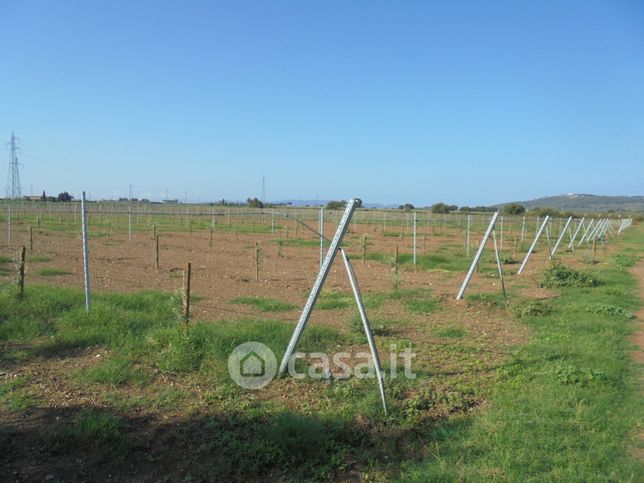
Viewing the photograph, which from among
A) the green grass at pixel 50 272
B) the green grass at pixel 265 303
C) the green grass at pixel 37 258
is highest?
the green grass at pixel 37 258

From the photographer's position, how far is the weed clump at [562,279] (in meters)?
11.1

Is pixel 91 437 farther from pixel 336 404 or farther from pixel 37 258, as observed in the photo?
pixel 37 258

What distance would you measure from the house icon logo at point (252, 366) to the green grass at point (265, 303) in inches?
103

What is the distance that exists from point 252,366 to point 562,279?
9046 mm

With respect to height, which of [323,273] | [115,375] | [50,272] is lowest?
[115,375]

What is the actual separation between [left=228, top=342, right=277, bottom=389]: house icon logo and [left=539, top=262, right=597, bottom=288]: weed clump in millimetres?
8343

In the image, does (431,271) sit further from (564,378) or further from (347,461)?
(347,461)

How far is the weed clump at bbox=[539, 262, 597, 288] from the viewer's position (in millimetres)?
11148

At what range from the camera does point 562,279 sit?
37.1 ft

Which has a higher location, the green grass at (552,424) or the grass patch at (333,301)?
the grass patch at (333,301)

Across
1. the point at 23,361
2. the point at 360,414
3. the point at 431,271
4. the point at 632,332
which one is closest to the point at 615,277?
the point at 431,271

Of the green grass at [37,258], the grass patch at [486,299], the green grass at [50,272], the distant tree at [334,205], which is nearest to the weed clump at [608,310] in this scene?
the grass patch at [486,299]

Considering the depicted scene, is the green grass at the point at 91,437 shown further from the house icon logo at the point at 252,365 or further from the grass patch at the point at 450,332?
the grass patch at the point at 450,332

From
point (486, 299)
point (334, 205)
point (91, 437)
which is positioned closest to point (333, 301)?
point (486, 299)
